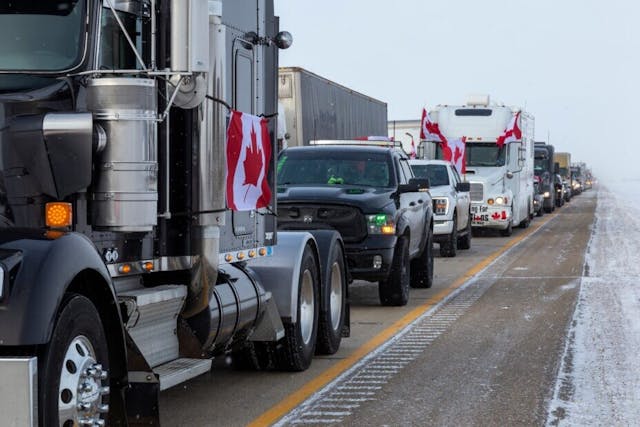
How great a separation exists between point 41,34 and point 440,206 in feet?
56.8

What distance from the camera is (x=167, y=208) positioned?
7.15 meters

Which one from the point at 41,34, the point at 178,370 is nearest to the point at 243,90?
the point at 178,370

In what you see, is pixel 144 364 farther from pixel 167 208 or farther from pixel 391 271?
pixel 391 271

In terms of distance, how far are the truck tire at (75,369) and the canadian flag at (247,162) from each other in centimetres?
217

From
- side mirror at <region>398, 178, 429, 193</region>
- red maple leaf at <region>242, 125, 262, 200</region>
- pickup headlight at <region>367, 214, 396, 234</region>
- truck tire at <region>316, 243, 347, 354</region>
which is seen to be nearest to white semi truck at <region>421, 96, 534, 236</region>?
side mirror at <region>398, 178, 429, 193</region>

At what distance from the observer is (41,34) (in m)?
6.39

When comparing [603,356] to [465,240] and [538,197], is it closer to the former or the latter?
[465,240]

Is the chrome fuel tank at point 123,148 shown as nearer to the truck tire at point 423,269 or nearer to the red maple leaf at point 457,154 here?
the truck tire at point 423,269

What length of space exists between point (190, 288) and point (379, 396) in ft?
6.27

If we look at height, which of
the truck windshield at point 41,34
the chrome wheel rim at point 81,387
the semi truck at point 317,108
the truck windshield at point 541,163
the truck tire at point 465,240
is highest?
the semi truck at point 317,108

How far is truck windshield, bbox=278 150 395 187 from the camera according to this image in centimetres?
1530

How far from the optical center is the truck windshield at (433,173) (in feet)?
81.1

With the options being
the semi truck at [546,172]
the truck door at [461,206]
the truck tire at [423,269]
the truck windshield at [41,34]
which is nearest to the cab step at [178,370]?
the truck windshield at [41,34]

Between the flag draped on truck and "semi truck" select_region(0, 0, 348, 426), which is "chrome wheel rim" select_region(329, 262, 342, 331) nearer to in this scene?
"semi truck" select_region(0, 0, 348, 426)
